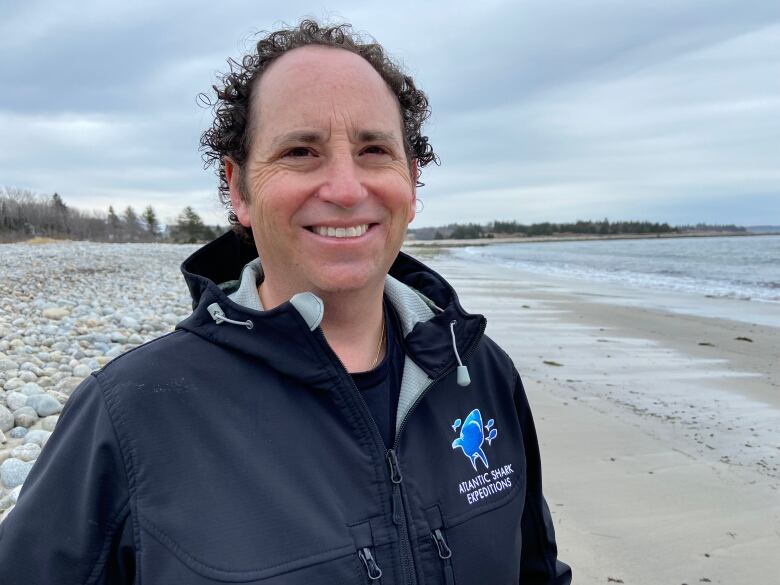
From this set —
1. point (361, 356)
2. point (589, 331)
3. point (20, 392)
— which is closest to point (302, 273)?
point (361, 356)

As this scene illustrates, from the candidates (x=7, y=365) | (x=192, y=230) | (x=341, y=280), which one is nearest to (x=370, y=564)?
(x=341, y=280)

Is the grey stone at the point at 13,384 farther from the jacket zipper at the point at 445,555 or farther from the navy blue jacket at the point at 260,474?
the jacket zipper at the point at 445,555

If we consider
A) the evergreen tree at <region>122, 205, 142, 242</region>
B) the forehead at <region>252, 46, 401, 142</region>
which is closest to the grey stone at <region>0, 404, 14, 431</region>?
the forehead at <region>252, 46, 401, 142</region>

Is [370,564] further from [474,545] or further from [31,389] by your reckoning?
[31,389]

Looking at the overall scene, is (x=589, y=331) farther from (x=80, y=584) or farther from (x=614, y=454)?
(x=80, y=584)

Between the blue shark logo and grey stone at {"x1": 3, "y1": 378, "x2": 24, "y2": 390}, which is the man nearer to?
the blue shark logo

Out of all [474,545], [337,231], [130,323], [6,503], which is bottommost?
[6,503]

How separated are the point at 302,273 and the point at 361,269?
0.17m

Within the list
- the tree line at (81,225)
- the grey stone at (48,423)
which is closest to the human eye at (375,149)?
the grey stone at (48,423)

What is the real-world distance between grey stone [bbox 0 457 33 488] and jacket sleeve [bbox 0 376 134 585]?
8.47ft

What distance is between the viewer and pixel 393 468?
150 cm

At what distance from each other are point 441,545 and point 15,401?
4.53 meters

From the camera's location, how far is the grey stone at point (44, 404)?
15.4 ft

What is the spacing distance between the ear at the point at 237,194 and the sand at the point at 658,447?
2610 millimetres
